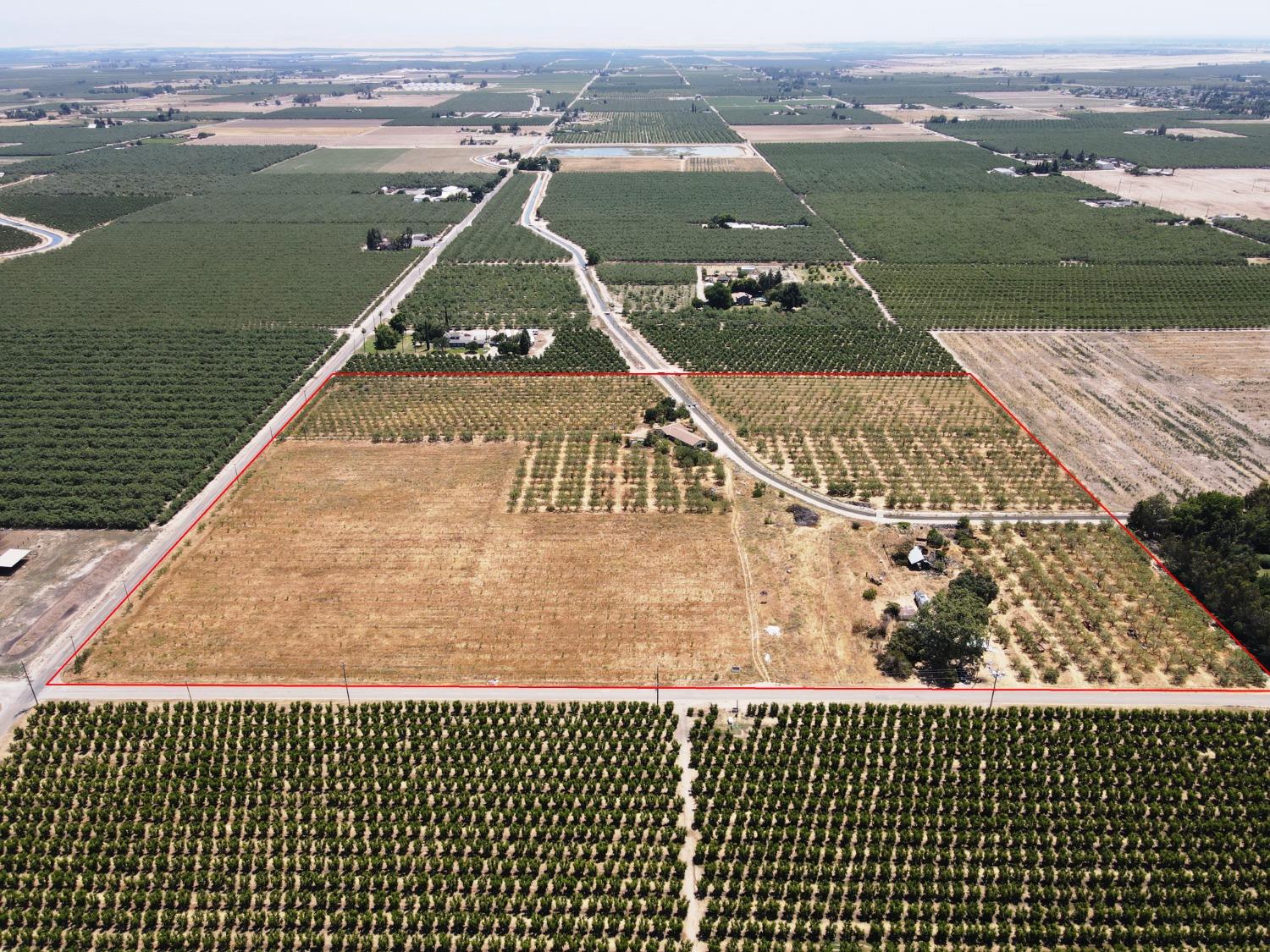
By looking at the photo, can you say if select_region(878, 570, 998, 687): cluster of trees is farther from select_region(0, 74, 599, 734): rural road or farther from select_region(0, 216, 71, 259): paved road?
select_region(0, 216, 71, 259): paved road

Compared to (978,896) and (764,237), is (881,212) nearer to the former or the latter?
(764,237)

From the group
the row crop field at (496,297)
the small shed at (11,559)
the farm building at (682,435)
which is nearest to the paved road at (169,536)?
the row crop field at (496,297)

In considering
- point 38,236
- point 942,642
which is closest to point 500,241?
point 38,236

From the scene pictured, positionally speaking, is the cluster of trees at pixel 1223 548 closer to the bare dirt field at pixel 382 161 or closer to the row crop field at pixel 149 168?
the bare dirt field at pixel 382 161

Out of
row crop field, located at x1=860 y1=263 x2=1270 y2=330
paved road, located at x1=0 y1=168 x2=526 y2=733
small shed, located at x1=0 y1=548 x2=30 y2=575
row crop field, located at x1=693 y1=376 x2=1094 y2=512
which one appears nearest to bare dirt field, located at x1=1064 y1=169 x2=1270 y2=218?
row crop field, located at x1=860 y1=263 x2=1270 y2=330

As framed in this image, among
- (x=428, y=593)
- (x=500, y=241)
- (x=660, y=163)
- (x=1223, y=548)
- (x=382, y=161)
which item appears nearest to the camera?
(x=428, y=593)

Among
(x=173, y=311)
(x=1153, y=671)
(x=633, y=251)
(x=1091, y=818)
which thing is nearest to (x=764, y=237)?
(x=633, y=251)

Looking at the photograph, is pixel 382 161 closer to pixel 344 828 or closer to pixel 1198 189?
pixel 1198 189
